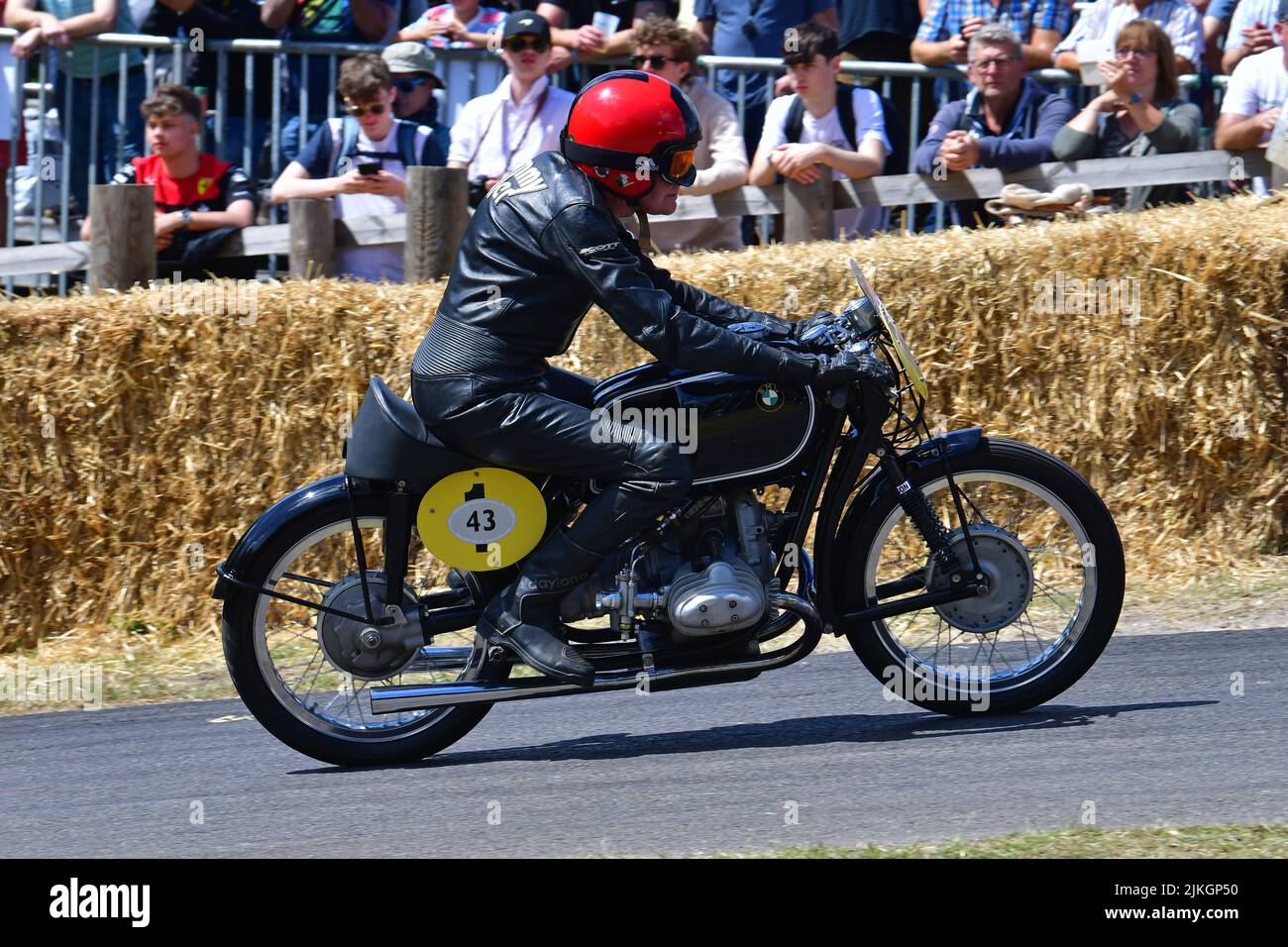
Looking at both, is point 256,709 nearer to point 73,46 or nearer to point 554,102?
point 554,102

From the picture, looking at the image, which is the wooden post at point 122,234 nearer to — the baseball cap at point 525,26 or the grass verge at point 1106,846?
the baseball cap at point 525,26

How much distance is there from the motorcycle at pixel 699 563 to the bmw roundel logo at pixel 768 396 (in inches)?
0.4

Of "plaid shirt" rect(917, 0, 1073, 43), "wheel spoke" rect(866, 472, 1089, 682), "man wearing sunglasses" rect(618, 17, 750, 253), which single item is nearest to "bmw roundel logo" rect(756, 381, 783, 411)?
"wheel spoke" rect(866, 472, 1089, 682)

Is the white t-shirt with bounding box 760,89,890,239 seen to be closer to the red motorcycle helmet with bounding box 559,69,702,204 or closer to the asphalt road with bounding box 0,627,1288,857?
the asphalt road with bounding box 0,627,1288,857

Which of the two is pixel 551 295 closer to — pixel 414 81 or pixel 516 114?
pixel 516 114

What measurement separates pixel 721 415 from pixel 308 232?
3.63 meters

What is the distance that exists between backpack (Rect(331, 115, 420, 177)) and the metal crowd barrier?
0.72 metres

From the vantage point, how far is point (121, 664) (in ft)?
24.3

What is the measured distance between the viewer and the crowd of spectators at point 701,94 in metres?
8.79

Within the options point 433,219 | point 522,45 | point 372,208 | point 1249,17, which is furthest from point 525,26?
point 1249,17

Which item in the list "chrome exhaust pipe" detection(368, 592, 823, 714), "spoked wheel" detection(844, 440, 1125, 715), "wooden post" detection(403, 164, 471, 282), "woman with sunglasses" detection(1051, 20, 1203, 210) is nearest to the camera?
"chrome exhaust pipe" detection(368, 592, 823, 714)

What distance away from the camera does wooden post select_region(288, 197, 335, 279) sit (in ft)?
27.6

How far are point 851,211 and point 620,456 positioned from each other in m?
3.91

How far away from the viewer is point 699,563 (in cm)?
551
